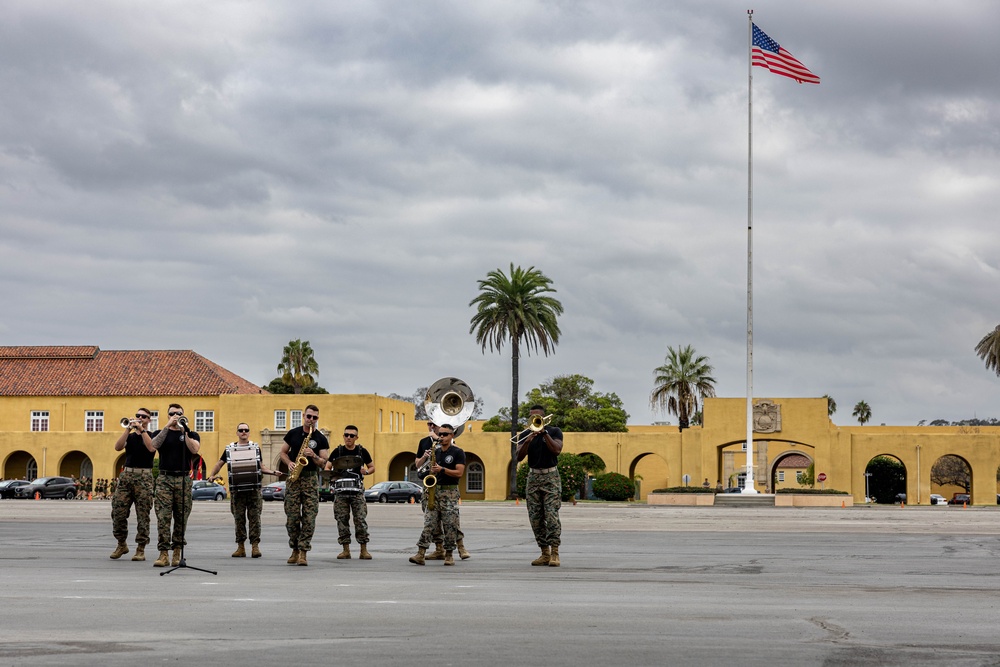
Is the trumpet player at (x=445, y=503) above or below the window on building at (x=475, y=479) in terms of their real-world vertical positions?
above

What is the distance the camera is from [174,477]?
15289mm

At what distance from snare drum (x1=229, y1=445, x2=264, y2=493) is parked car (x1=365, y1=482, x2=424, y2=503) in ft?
144

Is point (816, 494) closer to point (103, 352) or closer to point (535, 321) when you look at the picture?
point (535, 321)

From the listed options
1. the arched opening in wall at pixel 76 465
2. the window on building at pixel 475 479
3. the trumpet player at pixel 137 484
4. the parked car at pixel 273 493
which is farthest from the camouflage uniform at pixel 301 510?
the arched opening in wall at pixel 76 465

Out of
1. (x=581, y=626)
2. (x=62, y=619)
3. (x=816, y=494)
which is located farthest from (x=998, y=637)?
(x=816, y=494)

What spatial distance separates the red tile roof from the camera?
78875 millimetres

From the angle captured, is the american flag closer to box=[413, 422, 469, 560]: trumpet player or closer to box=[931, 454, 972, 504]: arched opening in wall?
box=[413, 422, 469, 560]: trumpet player

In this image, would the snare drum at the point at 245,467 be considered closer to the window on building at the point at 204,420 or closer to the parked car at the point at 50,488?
the parked car at the point at 50,488

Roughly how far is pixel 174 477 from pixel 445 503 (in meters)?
3.54

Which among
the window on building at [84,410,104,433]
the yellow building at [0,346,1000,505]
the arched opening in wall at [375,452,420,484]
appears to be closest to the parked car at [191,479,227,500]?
the yellow building at [0,346,1000,505]

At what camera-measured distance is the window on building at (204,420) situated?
77.4m

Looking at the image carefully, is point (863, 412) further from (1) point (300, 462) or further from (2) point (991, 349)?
(1) point (300, 462)

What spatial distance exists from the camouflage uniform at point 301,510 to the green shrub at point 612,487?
51.9 m

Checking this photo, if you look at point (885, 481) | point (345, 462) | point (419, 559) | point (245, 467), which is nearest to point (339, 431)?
point (885, 481)
